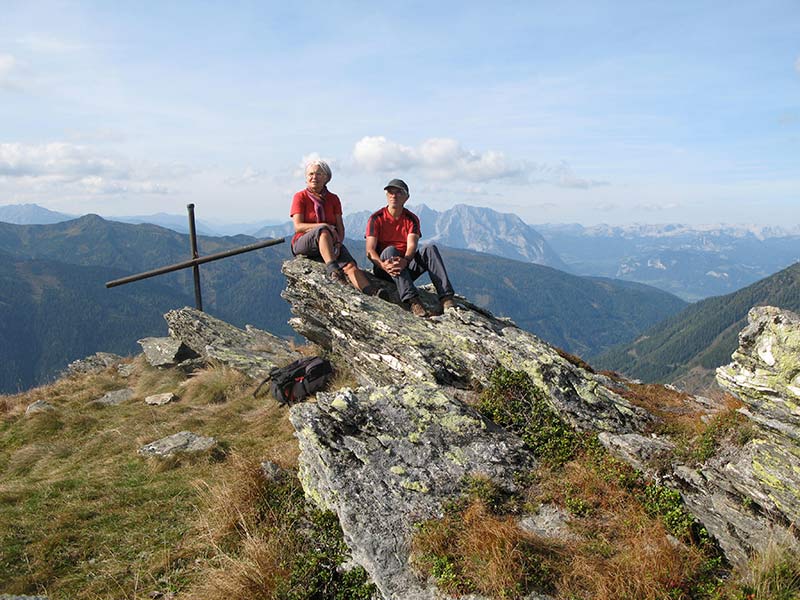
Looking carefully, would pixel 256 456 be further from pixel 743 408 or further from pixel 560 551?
pixel 743 408

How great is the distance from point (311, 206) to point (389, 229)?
239 cm

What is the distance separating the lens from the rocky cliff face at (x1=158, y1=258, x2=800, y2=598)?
5.71 metres

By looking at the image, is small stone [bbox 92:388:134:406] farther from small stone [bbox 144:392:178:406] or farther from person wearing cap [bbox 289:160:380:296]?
person wearing cap [bbox 289:160:380:296]

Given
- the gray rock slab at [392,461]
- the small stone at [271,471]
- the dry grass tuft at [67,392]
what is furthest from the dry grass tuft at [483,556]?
the dry grass tuft at [67,392]

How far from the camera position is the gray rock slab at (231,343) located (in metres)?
15.6

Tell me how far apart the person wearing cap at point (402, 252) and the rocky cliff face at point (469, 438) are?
113 cm

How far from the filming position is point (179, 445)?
10.6 metres

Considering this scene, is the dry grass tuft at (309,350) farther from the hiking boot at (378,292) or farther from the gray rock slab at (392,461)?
the gray rock slab at (392,461)

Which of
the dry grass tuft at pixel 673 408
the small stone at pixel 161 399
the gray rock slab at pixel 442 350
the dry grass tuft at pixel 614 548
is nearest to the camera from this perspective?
the dry grass tuft at pixel 614 548

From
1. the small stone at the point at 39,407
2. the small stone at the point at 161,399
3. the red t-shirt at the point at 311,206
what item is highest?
the red t-shirt at the point at 311,206

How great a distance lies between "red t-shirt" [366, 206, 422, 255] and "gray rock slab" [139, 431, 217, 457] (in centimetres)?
636

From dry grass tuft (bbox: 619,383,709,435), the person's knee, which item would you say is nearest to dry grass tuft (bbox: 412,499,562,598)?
dry grass tuft (bbox: 619,383,709,435)

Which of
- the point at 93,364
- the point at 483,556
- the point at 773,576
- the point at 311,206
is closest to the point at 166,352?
the point at 93,364

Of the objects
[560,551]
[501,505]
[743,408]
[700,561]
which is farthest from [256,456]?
[743,408]
